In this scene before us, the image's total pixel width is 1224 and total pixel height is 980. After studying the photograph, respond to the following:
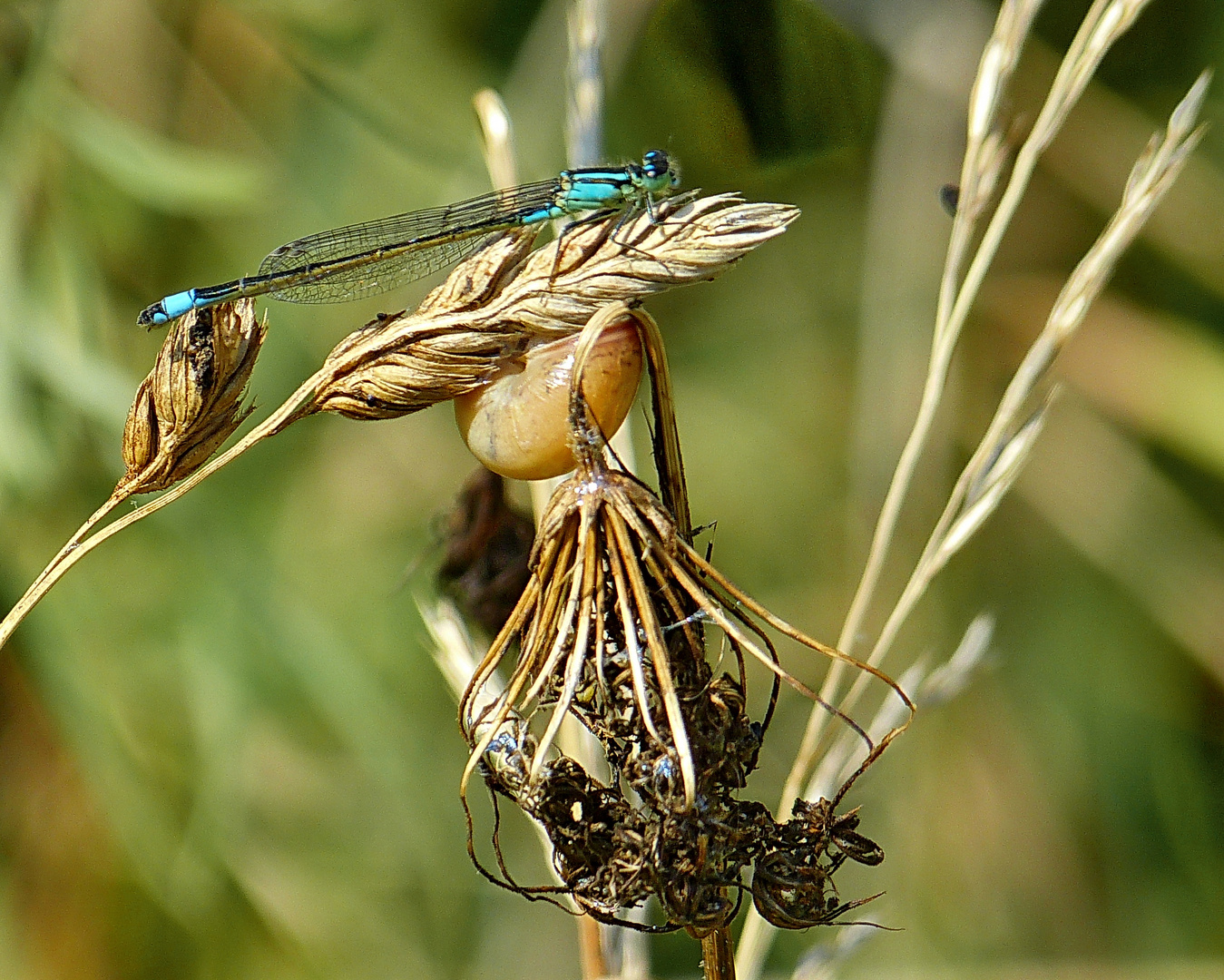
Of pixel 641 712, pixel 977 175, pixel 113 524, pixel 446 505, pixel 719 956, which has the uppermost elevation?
pixel 446 505

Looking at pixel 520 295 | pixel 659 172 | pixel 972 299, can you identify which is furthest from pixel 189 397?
pixel 972 299

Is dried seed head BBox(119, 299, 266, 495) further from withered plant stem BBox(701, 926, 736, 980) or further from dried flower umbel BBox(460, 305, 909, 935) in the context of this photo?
withered plant stem BBox(701, 926, 736, 980)

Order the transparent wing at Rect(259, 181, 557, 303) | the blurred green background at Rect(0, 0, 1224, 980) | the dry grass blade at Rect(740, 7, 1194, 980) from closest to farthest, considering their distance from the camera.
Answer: the dry grass blade at Rect(740, 7, 1194, 980) < the transparent wing at Rect(259, 181, 557, 303) < the blurred green background at Rect(0, 0, 1224, 980)

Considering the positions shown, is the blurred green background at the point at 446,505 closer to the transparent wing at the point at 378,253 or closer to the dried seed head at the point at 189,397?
the transparent wing at the point at 378,253

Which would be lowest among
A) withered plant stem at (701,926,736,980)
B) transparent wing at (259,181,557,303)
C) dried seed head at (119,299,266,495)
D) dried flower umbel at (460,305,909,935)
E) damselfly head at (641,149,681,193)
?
withered plant stem at (701,926,736,980)

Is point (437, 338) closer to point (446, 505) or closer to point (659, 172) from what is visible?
point (659, 172)

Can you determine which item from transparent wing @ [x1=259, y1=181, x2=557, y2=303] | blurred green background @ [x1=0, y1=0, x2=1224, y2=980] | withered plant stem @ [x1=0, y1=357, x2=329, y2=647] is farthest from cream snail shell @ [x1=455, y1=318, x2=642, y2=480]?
blurred green background @ [x1=0, y1=0, x2=1224, y2=980]

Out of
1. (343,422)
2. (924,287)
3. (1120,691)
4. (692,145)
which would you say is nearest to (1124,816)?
(1120,691)
